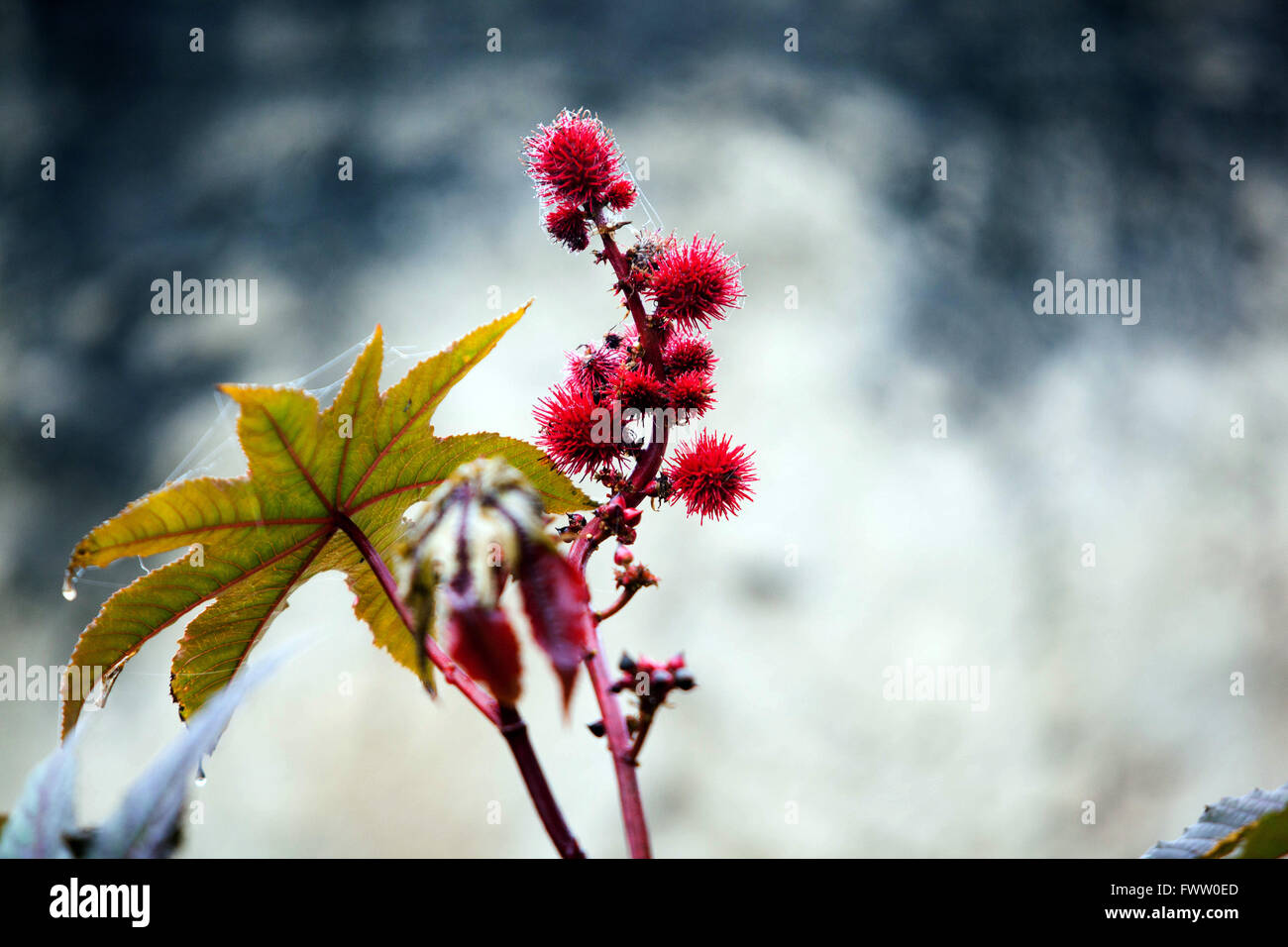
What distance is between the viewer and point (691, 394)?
0.40 meters

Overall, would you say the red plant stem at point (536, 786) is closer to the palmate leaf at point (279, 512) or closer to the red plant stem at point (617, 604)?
the red plant stem at point (617, 604)

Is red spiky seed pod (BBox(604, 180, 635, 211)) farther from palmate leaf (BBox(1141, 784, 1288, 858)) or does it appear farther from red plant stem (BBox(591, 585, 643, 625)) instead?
palmate leaf (BBox(1141, 784, 1288, 858))

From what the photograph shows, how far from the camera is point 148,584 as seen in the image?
0.38 meters

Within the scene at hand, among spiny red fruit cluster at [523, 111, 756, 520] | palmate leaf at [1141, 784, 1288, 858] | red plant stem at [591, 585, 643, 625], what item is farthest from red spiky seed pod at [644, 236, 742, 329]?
palmate leaf at [1141, 784, 1288, 858]

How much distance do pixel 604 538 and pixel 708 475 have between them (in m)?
0.11

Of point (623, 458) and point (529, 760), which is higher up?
point (623, 458)

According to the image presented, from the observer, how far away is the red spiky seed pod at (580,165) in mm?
424

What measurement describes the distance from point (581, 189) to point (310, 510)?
211 mm

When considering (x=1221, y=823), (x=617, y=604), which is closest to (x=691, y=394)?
(x=617, y=604)

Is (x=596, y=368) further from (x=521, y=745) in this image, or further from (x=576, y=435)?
(x=521, y=745)

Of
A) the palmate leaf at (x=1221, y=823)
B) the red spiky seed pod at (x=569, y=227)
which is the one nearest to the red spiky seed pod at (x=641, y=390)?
the red spiky seed pod at (x=569, y=227)

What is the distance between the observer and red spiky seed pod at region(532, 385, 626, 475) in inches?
15.8
